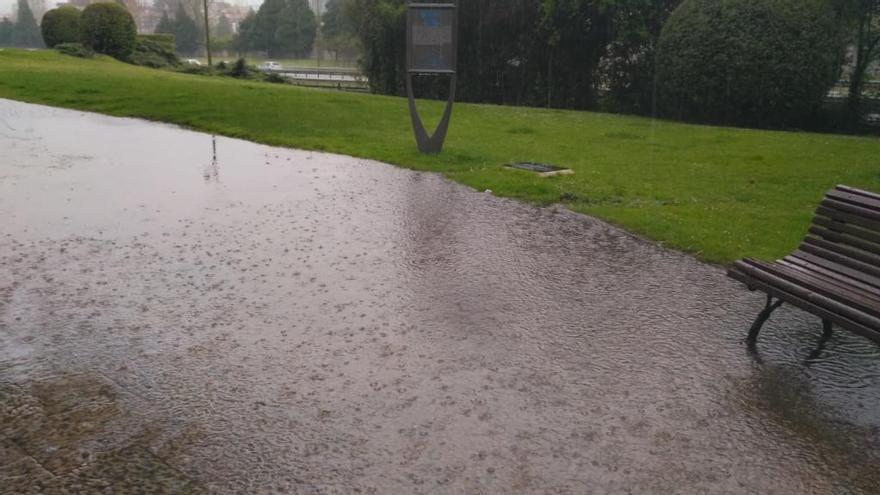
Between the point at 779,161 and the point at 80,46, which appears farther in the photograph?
the point at 80,46

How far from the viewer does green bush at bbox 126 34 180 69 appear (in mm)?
32344

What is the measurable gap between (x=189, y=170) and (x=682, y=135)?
891 centimetres

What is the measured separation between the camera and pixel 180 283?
17.9ft

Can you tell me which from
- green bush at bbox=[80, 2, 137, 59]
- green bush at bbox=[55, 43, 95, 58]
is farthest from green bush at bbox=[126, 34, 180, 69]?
green bush at bbox=[55, 43, 95, 58]

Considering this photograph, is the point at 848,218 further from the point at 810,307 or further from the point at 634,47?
the point at 634,47

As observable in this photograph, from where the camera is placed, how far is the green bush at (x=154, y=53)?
3234cm

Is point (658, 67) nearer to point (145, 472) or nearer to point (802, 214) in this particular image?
point (802, 214)

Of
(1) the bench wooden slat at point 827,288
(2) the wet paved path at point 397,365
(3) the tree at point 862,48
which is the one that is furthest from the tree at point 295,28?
(1) the bench wooden slat at point 827,288

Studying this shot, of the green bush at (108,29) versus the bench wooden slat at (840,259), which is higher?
the green bush at (108,29)

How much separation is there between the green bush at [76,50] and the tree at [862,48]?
26.0 m

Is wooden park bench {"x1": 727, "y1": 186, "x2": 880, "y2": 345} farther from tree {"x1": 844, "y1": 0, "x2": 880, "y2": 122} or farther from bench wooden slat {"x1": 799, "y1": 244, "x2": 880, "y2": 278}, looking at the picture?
tree {"x1": 844, "y1": 0, "x2": 880, "y2": 122}

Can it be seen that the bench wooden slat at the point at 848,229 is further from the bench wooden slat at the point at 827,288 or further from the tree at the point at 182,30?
the tree at the point at 182,30

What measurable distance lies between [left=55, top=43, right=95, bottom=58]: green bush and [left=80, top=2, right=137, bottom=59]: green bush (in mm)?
1066

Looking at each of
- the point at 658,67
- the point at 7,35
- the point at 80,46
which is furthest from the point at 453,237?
the point at 7,35
